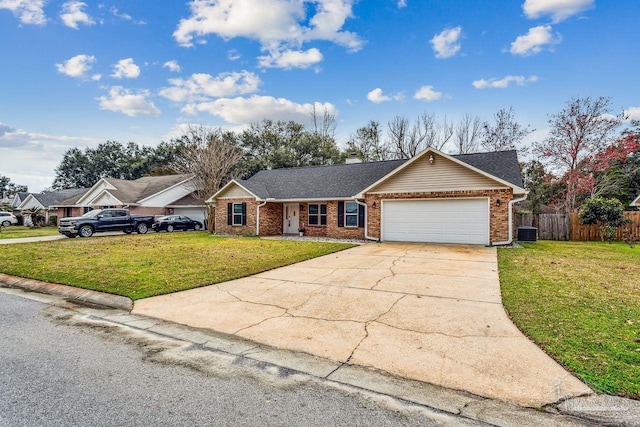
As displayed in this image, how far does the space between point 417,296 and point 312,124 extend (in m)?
34.6

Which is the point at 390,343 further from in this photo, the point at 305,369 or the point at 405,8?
the point at 405,8

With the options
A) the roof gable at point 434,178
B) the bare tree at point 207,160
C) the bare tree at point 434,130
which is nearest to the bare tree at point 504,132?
the bare tree at point 434,130

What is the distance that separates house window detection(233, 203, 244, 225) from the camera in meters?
20.9

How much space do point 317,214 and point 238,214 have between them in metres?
5.11

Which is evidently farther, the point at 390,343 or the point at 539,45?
the point at 539,45

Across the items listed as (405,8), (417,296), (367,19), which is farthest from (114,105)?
(417,296)

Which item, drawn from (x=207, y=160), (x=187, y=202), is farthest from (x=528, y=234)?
(x=187, y=202)

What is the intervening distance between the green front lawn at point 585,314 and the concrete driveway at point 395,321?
0.74ft

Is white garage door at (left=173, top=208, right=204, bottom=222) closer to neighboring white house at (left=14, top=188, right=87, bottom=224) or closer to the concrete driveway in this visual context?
neighboring white house at (left=14, top=188, right=87, bottom=224)

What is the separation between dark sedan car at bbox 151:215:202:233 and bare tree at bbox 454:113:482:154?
25545 mm

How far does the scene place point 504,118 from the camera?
29.4 meters

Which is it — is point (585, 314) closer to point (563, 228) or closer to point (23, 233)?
point (563, 228)

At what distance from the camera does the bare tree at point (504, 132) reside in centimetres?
Result: 2898

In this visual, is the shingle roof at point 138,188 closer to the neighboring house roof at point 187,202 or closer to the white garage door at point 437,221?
the neighboring house roof at point 187,202
